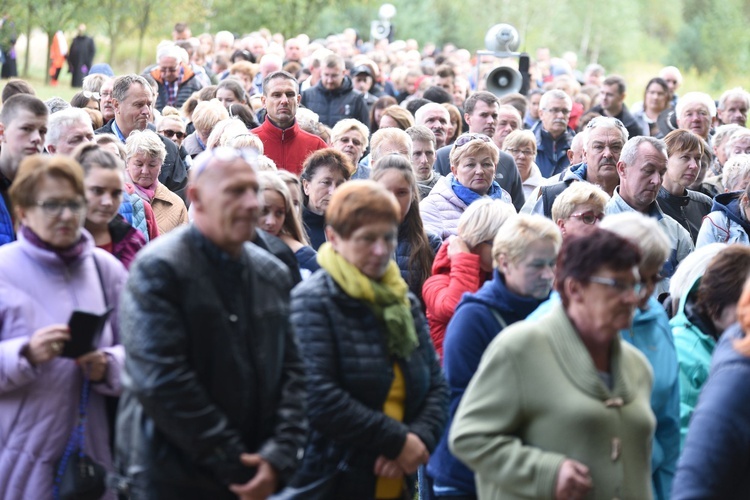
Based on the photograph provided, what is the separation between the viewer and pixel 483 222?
6047mm

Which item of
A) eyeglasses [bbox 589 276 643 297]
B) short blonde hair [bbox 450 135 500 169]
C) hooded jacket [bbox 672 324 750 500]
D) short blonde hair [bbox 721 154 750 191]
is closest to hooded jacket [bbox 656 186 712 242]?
short blonde hair [bbox 721 154 750 191]

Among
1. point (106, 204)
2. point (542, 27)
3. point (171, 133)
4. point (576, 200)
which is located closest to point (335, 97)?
point (171, 133)

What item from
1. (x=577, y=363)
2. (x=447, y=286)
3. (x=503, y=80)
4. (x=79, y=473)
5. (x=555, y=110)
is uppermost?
(x=503, y=80)

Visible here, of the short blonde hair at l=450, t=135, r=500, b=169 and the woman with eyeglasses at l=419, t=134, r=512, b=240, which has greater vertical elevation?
the short blonde hair at l=450, t=135, r=500, b=169

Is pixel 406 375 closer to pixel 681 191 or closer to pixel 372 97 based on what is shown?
pixel 681 191

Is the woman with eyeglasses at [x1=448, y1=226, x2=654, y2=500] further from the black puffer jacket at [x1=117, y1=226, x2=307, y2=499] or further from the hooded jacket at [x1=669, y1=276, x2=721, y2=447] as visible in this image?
the hooded jacket at [x1=669, y1=276, x2=721, y2=447]

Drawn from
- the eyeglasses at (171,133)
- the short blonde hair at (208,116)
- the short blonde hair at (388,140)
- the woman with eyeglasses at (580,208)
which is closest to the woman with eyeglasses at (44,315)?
the woman with eyeglasses at (580,208)

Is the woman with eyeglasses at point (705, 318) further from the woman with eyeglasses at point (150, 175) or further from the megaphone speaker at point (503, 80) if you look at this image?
the megaphone speaker at point (503, 80)

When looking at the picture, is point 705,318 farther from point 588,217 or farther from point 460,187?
point 460,187

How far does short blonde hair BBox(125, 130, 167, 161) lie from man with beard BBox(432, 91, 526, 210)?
296 cm

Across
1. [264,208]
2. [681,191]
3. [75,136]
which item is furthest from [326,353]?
[681,191]

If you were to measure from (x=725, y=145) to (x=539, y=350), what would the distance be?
7.54m

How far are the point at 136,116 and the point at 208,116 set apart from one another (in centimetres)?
84

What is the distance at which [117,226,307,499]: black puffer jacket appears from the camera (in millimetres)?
3809
